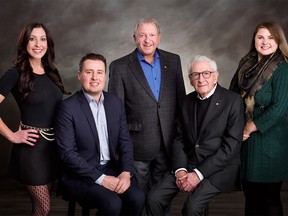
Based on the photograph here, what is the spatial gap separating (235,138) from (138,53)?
0.94 m

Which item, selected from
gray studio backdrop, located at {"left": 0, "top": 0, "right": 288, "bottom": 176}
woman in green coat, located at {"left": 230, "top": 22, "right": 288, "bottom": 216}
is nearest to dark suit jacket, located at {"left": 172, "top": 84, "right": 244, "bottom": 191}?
woman in green coat, located at {"left": 230, "top": 22, "right": 288, "bottom": 216}

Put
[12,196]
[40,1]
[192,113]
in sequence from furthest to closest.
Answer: [40,1]
[12,196]
[192,113]

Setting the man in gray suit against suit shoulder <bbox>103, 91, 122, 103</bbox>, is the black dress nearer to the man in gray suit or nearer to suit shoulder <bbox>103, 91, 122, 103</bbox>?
suit shoulder <bbox>103, 91, 122, 103</bbox>

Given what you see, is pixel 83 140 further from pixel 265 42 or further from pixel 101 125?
pixel 265 42

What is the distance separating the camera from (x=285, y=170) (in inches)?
138

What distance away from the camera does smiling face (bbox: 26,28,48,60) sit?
3.28 metres

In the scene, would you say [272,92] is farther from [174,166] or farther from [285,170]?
[174,166]

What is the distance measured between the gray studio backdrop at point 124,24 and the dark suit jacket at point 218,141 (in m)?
2.85

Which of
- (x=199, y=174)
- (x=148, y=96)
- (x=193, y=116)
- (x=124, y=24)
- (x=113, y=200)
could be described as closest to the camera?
(x=113, y=200)

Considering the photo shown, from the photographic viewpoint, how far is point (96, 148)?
3.32m

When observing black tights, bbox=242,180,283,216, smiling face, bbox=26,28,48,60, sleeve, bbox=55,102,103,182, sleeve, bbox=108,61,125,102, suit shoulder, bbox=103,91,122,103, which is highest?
smiling face, bbox=26,28,48,60

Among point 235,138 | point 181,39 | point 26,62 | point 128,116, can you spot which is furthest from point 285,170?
point 181,39

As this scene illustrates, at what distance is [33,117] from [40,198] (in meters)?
0.52

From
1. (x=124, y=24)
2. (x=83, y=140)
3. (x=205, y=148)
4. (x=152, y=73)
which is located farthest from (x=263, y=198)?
(x=124, y=24)
